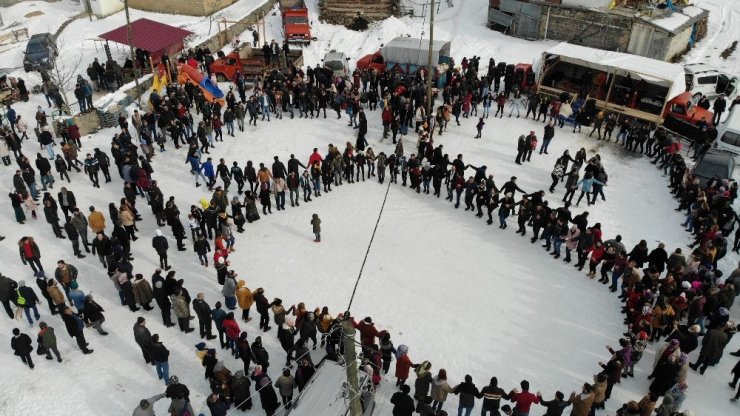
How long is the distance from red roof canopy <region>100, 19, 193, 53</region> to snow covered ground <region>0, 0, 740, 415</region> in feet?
18.9

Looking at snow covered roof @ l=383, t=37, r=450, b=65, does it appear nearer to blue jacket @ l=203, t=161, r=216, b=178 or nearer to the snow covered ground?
the snow covered ground

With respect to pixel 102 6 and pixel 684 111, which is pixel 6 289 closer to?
pixel 684 111

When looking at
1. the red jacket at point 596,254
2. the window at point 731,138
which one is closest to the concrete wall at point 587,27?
the window at point 731,138

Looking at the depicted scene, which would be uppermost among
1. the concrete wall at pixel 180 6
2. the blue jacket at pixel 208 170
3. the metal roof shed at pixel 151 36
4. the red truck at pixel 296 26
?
the concrete wall at pixel 180 6

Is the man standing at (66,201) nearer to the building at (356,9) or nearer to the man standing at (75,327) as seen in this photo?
the man standing at (75,327)

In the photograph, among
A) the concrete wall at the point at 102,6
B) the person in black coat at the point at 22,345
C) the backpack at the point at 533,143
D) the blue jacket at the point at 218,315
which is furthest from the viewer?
the concrete wall at the point at 102,6

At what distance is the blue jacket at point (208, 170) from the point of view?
1645 cm

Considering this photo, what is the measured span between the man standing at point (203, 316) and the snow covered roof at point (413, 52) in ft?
52.3

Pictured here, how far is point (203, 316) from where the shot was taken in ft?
37.0

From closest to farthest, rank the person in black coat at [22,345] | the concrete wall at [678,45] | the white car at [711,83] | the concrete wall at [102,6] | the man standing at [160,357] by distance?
the man standing at [160,357] < the person in black coat at [22,345] < the white car at [711,83] < the concrete wall at [678,45] < the concrete wall at [102,6]

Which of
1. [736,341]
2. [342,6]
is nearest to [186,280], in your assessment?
[736,341]

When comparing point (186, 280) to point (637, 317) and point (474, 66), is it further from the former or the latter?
point (474, 66)

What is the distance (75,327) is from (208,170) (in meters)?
6.75

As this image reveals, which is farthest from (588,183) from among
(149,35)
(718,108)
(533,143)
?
(149,35)
